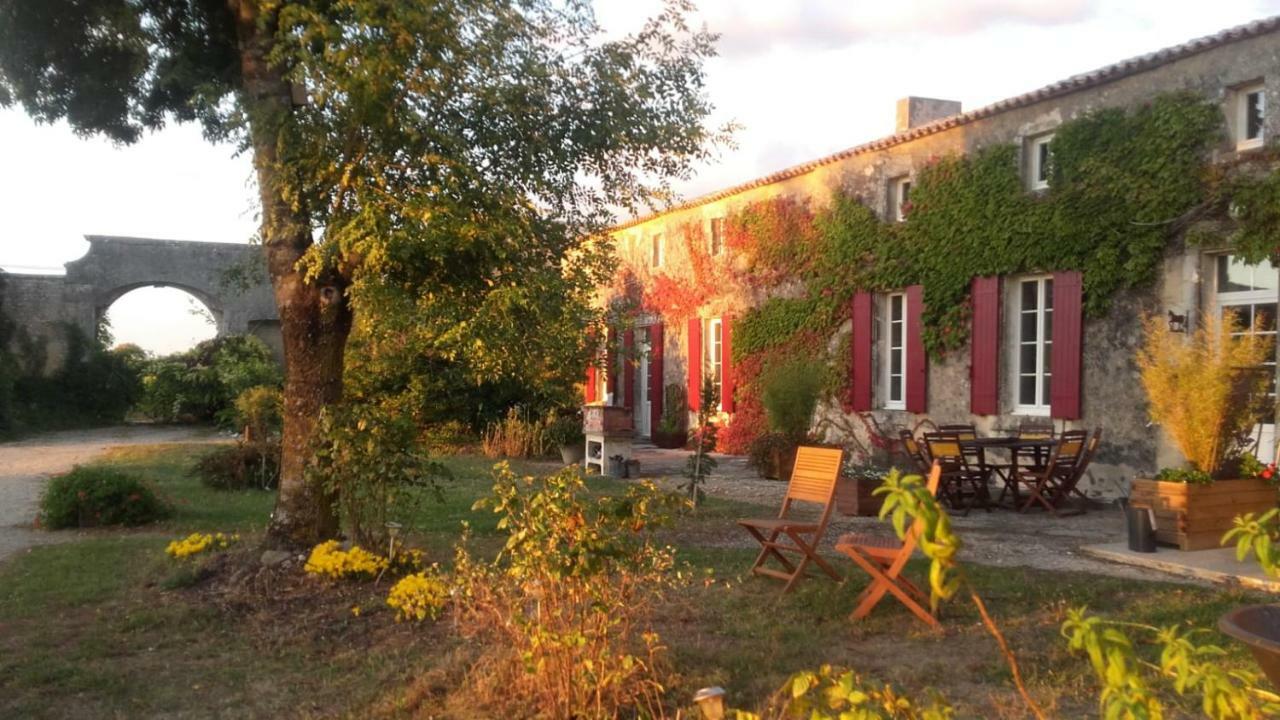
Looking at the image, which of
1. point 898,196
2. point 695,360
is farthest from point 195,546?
point 695,360

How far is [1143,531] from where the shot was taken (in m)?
7.53

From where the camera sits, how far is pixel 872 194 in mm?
14273

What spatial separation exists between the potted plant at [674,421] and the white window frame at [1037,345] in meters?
7.52

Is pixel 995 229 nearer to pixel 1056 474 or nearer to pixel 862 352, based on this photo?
pixel 862 352

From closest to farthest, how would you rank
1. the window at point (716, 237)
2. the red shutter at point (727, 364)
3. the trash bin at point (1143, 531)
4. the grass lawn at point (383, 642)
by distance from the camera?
the grass lawn at point (383, 642)
the trash bin at point (1143, 531)
the red shutter at point (727, 364)
the window at point (716, 237)

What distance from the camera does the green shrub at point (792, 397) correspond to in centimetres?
1316

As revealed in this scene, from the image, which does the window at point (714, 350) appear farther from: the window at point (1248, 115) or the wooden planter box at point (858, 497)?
the window at point (1248, 115)

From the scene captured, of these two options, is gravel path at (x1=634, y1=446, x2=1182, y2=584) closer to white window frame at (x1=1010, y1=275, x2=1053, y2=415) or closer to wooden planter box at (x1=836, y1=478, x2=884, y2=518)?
wooden planter box at (x1=836, y1=478, x2=884, y2=518)

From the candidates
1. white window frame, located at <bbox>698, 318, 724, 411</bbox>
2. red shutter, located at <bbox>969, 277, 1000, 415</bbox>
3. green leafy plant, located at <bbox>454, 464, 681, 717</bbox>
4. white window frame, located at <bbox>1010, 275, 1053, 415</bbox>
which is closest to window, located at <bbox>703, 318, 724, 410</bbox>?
white window frame, located at <bbox>698, 318, 724, 411</bbox>

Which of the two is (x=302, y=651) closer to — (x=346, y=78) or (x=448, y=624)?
(x=448, y=624)

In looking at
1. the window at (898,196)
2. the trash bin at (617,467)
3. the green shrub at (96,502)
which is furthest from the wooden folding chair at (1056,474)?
the green shrub at (96,502)

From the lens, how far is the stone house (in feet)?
32.0

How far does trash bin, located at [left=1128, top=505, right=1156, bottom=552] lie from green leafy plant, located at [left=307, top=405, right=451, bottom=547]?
5099 mm

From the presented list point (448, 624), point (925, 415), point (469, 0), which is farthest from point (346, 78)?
point (925, 415)
